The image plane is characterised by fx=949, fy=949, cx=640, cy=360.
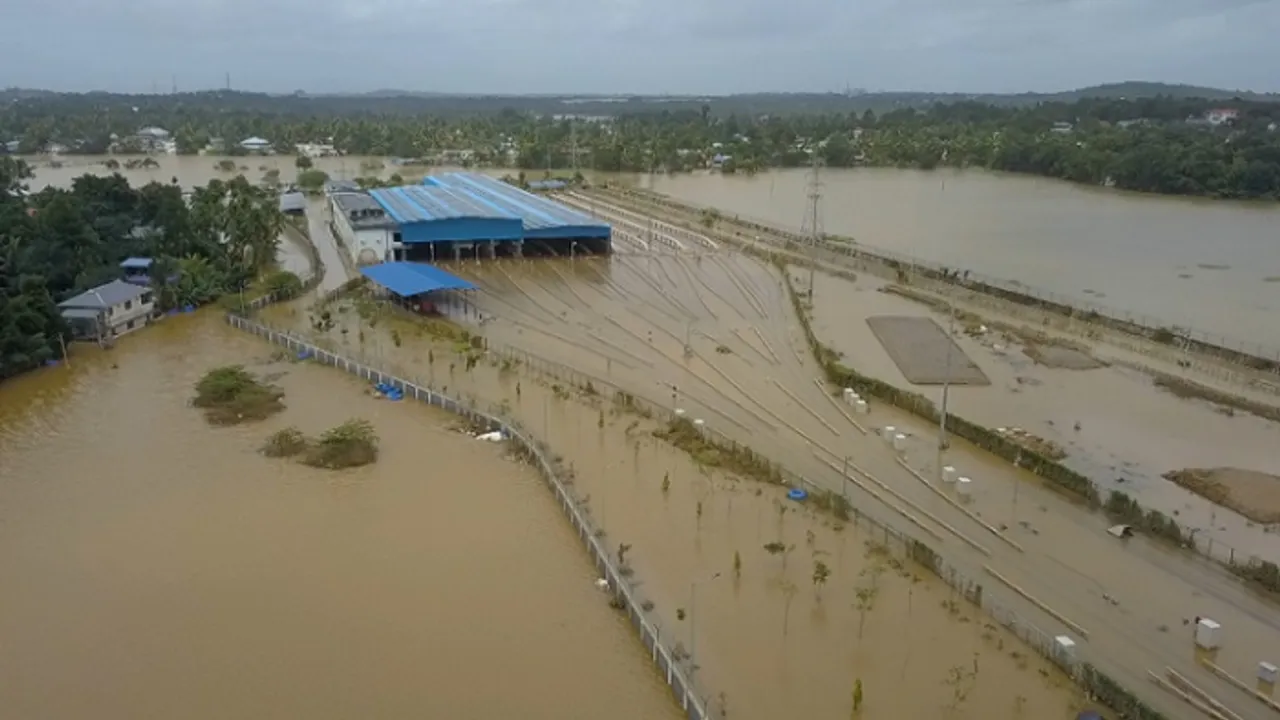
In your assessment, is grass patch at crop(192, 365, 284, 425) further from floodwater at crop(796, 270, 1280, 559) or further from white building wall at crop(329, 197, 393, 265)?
floodwater at crop(796, 270, 1280, 559)

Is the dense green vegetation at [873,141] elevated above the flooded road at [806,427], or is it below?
above

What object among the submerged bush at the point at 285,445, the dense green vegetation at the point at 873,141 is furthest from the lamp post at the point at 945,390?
the dense green vegetation at the point at 873,141

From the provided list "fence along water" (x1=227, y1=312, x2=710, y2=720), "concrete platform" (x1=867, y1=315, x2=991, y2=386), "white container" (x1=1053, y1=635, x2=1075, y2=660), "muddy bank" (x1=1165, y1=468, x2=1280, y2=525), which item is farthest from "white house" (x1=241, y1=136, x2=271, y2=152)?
"white container" (x1=1053, y1=635, x2=1075, y2=660)

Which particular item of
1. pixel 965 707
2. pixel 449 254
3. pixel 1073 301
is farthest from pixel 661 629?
pixel 449 254

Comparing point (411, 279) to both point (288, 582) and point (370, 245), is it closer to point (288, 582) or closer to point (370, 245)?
point (370, 245)

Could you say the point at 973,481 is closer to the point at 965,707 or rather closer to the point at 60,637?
the point at 965,707

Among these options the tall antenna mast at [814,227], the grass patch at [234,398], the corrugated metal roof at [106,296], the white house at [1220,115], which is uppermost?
the white house at [1220,115]

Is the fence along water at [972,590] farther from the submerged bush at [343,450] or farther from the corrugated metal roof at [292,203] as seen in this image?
the corrugated metal roof at [292,203]
